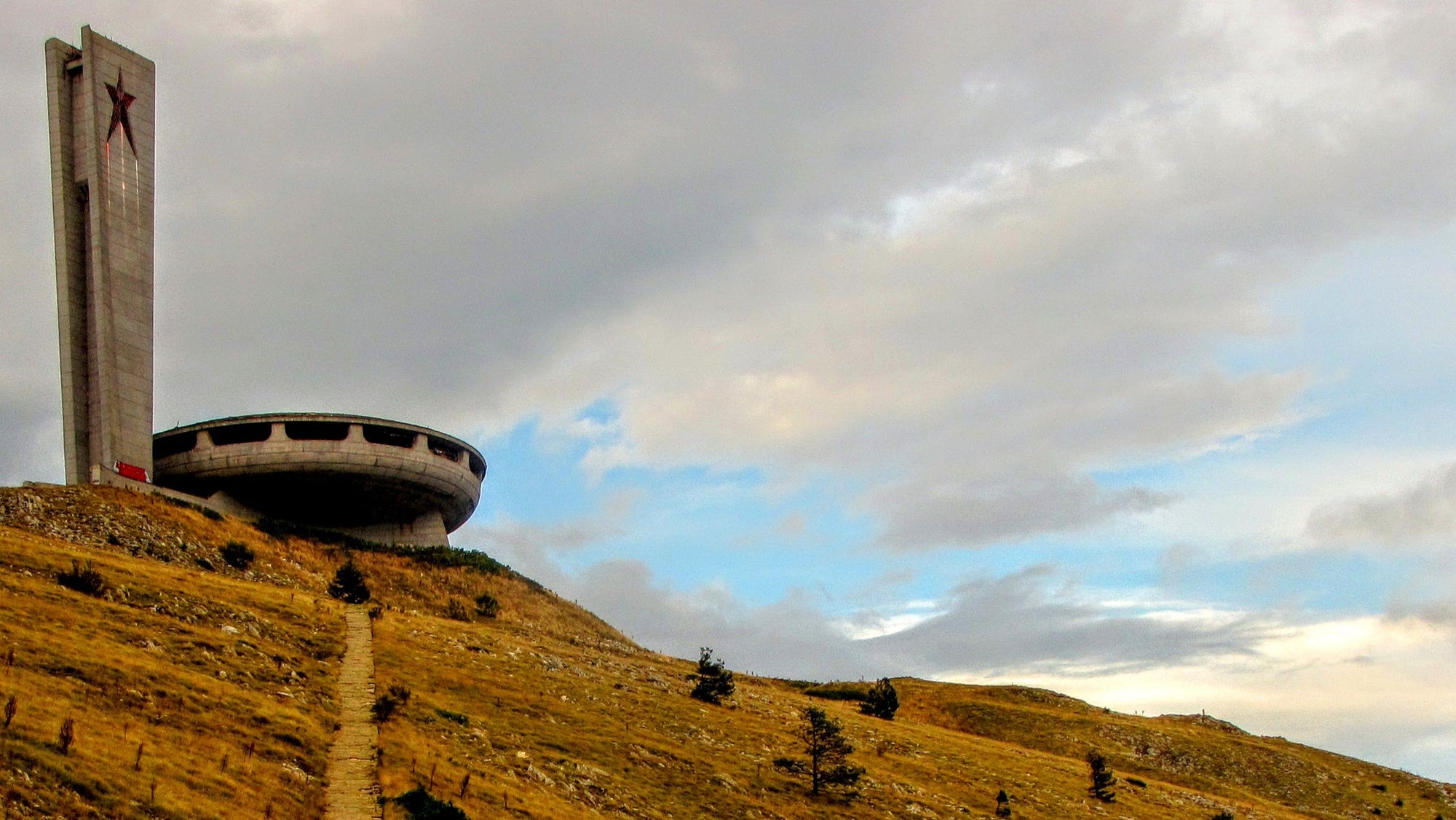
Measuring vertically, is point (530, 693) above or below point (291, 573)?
below

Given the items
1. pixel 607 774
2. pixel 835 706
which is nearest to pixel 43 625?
pixel 607 774

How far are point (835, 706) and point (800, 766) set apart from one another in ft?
77.2

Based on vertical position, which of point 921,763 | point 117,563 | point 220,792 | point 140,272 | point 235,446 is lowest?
point 220,792

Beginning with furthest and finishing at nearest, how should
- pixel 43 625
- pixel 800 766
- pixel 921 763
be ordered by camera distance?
1. pixel 921 763
2. pixel 800 766
3. pixel 43 625

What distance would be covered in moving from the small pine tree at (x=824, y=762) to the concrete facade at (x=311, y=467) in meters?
44.6

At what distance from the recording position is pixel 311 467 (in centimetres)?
7962

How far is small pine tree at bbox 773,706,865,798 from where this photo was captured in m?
42.9

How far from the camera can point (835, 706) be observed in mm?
67500

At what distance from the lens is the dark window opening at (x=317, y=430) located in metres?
80.3

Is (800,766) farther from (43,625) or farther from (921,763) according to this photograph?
(43,625)

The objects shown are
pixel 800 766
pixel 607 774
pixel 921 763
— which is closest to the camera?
pixel 607 774

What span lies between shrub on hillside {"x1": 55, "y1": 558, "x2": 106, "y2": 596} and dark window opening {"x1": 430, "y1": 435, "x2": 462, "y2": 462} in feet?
138

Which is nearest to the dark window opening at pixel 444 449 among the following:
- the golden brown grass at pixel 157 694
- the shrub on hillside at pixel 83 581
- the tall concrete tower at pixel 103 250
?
the tall concrete tower at pixel 103 250

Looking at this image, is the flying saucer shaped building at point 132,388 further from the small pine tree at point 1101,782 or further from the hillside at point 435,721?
the small pine tree at point 1101,782
